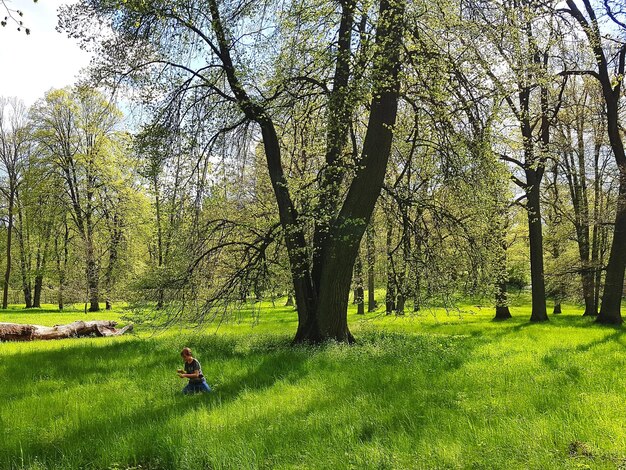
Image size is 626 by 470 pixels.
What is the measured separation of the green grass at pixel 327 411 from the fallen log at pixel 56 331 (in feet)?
21.5

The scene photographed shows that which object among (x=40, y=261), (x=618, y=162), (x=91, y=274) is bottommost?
(x=91, y=274)

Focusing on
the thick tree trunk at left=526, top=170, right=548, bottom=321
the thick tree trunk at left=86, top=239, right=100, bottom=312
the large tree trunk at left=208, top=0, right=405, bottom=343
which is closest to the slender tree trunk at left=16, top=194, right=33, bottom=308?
the thick tree trunk at left=86, top=239, right=100, bottom=312

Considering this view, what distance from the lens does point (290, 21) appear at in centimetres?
834

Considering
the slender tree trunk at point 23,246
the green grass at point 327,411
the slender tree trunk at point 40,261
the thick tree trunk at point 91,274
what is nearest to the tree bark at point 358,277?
the green grass at point 327,411

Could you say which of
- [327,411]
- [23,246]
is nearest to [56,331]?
[327,411]

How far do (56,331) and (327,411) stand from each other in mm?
14201

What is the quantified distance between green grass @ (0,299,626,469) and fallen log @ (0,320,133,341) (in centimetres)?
654

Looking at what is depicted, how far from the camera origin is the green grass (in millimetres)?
3750

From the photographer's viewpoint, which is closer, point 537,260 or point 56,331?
point 56,331

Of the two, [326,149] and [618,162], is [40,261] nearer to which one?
[326,149]

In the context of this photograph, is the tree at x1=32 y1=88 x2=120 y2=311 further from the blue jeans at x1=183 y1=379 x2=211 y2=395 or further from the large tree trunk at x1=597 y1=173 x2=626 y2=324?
the large tree trunk at x1=597 y1=173 x2=626 y2=324

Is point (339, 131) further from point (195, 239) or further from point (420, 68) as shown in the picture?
point (195, 239)

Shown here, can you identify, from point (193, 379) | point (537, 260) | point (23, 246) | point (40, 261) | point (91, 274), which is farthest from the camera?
point (40, 261)

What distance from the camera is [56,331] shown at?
15.5 meters
